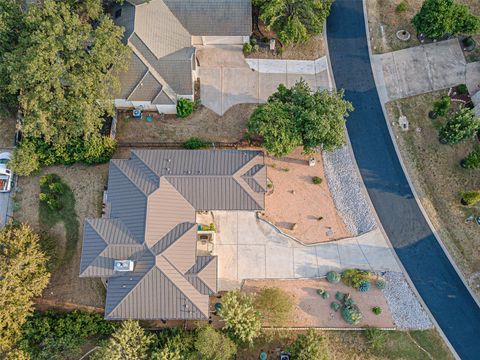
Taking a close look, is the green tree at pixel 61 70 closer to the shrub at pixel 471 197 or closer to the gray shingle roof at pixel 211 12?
the gray shingle roof at pixel 211 12

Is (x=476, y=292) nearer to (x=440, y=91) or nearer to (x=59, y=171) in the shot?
(x=440, y=91)

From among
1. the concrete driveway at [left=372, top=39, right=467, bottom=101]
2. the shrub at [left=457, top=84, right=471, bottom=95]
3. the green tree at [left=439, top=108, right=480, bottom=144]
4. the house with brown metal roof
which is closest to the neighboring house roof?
the house with brown metal roof

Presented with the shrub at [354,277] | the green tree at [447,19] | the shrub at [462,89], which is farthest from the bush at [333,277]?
the green tree at [447,19]

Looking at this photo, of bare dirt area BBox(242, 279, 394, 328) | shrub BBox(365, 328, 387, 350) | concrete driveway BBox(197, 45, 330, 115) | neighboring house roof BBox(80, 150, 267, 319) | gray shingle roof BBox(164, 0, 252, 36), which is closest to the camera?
neighboring house roof BBox(80, 150, 267, 319)

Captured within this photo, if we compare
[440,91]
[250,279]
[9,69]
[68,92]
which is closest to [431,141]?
[440,91]

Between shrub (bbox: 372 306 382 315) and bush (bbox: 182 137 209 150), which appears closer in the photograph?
shrub (bbox: 372 306 382 315)

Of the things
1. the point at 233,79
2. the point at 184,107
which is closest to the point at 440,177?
the point at 233,79

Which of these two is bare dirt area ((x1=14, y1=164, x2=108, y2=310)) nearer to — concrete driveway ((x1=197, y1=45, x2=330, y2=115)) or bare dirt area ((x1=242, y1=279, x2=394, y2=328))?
concrete driveway ((x1=197, y1=45, x2=330, y2=115))
